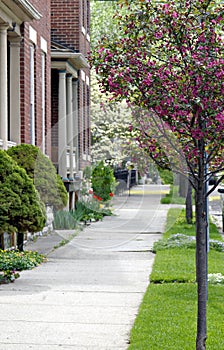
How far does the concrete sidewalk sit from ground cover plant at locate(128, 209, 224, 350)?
171mm

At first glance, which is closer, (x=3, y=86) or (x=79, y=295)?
(x=79, y=295)

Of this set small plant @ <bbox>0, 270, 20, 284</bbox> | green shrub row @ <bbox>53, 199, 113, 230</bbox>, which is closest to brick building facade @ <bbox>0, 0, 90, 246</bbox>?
green shrub row @ <bbox>53, 199, 113, 230</bbox>

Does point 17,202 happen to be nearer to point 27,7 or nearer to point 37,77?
point 27,7

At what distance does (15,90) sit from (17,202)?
437 cm

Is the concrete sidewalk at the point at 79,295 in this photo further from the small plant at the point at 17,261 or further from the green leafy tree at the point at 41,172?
the green leafy tree at the point at 41,172

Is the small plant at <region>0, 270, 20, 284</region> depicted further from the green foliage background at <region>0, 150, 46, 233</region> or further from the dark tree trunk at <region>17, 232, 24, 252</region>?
the dark tree trunk at <region>17, 232, 24, 252</region>

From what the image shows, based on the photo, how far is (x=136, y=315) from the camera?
816 cm

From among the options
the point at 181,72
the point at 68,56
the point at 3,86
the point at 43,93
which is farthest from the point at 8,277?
the point at 68,56

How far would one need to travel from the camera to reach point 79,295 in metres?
9.42

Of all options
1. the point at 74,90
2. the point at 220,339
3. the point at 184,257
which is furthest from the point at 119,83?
the point at 74,90

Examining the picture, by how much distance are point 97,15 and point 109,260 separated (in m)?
31.7

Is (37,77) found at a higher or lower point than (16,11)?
lower

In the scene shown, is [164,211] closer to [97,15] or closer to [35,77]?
[35,77]

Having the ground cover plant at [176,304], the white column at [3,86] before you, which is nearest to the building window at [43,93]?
the white column at [3,86]
